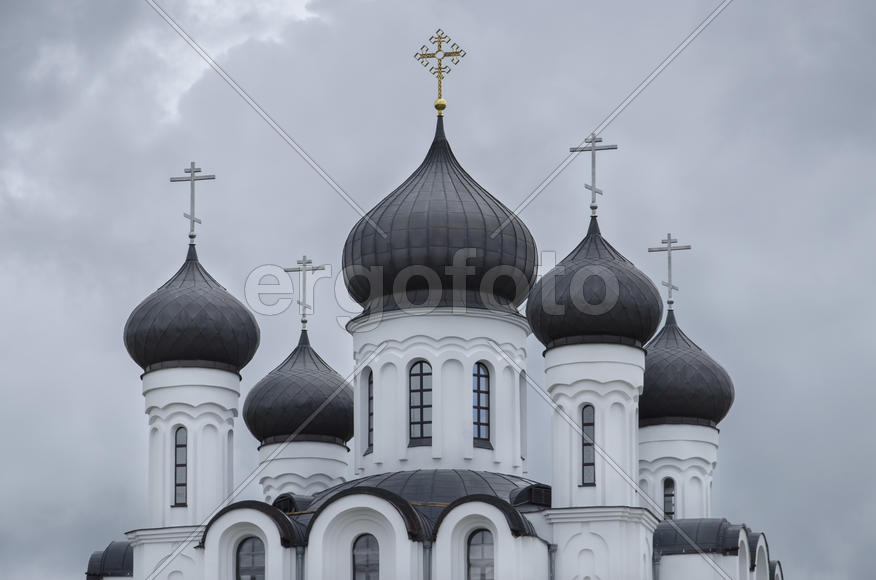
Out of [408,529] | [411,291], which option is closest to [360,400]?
[411,291]

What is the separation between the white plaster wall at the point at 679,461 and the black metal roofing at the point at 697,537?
4417 millimetres

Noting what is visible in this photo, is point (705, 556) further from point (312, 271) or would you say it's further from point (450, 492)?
point (312, 271)

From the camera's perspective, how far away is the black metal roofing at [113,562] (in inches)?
1607

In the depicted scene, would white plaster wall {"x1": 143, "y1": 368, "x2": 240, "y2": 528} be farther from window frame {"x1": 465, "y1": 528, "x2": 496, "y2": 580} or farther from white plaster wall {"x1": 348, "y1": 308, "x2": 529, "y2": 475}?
window frame {"x1": 465, "y1": 528, "x2": 496, "y2": 580}

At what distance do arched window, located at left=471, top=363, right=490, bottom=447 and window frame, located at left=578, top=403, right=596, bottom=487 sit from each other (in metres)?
2.27

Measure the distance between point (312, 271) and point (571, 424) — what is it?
29.9 feet

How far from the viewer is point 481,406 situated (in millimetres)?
40000

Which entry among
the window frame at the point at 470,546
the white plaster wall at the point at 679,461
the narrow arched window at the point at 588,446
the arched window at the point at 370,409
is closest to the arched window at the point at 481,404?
the arched window at the point at 370,409

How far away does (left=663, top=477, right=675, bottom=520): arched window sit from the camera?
44.8 metres

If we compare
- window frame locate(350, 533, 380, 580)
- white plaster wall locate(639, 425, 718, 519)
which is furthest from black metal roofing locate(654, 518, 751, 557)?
window frame locate(350, 533, 380, 580)

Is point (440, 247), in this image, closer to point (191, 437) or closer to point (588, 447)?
point (588, 447)

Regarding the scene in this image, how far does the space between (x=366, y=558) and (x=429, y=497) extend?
4.94ft

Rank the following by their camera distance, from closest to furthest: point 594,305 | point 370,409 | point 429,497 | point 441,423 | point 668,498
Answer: point 429,497 < point 594,305 < point 441,423 < point 370,409 < point 668,498

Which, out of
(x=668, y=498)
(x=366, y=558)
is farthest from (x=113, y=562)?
(x=668, y=498)
